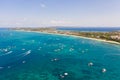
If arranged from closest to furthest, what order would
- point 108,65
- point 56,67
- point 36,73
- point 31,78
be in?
point 31,78
point 36,73
point 56,67
point 108,65

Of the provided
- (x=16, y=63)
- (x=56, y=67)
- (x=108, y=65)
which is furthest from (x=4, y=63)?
(x=108, y=65)

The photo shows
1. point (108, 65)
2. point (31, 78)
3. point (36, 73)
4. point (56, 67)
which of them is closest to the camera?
point (31, 78)

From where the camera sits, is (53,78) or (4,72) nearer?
(53,78)

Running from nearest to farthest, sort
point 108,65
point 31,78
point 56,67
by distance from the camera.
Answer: point 31,78 < point 56,67 < point 108,65

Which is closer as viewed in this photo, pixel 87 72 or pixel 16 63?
pixel 87 72

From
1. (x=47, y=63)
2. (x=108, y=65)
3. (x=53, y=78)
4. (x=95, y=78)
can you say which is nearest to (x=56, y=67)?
(x=47, y=63)

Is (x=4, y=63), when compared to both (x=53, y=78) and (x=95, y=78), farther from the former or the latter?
(x=95, y=78)

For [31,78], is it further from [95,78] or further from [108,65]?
[108,65]

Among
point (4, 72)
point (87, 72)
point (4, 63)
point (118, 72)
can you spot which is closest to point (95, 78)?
point (87, 72)
